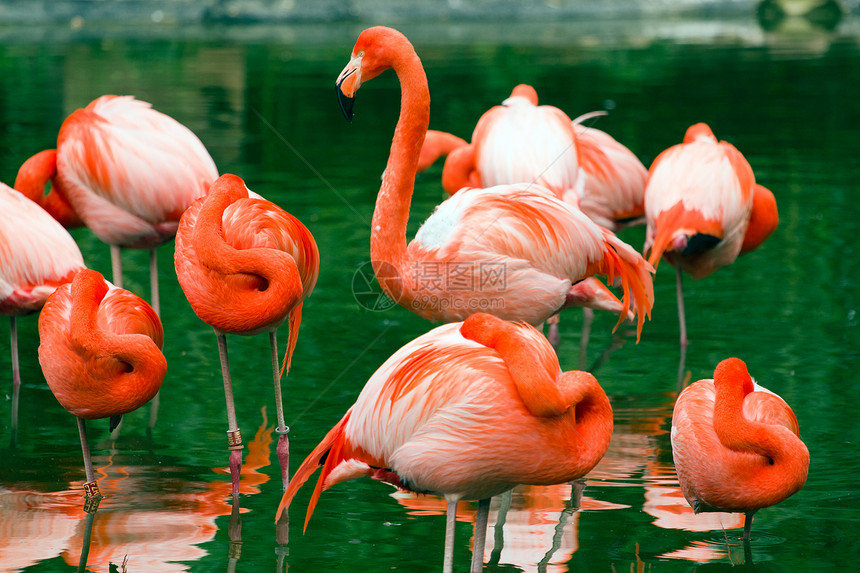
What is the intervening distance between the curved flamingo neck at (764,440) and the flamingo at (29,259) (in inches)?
115

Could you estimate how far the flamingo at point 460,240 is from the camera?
438 centimetres

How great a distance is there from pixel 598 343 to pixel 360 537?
97.0 inches

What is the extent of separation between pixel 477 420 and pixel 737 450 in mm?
920

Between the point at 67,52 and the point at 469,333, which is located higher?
the point at 67,52

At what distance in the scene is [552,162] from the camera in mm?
5824

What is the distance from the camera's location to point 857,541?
3.68 m

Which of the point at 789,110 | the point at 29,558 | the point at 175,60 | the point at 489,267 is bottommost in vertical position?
the point at 29,558

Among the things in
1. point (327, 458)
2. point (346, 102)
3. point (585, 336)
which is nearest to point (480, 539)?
point (327, 458)

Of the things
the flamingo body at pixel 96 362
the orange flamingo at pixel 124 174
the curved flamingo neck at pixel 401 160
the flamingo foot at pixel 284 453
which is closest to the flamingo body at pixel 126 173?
the orange flamingo at pixel 124 174

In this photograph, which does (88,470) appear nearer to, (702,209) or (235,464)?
(235,464)

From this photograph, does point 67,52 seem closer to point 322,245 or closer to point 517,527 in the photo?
point 322,245

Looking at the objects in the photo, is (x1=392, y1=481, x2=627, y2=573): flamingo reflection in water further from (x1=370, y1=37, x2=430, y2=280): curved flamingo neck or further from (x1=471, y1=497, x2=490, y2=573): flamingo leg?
(x1=370, y1=37, x2=430, y2=280): curved flamingo neck

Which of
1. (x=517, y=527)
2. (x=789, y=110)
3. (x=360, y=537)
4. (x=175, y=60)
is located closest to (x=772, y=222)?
(x=517, y=527)
